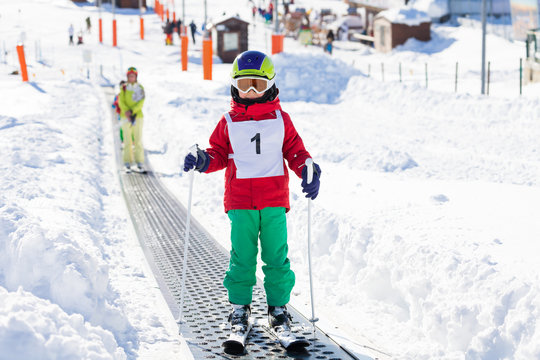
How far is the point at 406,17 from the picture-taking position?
3516cm

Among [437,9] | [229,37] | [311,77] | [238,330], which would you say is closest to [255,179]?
[238,330]

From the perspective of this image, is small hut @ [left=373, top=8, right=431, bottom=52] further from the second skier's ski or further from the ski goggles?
the second skier's ski

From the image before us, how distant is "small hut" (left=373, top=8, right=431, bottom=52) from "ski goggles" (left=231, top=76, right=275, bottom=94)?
103ft

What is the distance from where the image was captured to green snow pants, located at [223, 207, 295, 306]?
416 centimetres

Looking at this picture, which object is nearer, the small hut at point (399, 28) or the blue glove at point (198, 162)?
the blue glove at point (198, 162)

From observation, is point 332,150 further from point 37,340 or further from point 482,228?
point 37,340

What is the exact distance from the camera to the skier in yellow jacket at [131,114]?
9984 millimetres

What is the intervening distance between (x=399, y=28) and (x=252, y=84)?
105 ft

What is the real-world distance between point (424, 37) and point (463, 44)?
2.35 metres

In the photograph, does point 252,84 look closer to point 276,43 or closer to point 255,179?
point 255,179

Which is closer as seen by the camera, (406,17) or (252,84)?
(252,84)

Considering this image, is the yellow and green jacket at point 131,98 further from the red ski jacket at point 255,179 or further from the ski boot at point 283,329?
the ski boot at point 283,329

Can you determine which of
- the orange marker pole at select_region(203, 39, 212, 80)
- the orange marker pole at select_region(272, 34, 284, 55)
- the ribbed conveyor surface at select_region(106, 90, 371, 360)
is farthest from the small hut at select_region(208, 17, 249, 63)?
the ribbed conveyor surface at select_region(106, 90, 371, 360)

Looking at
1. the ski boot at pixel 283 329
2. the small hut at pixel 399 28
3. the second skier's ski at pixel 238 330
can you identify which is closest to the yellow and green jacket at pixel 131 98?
the second skier's ski at pixel 238 330
